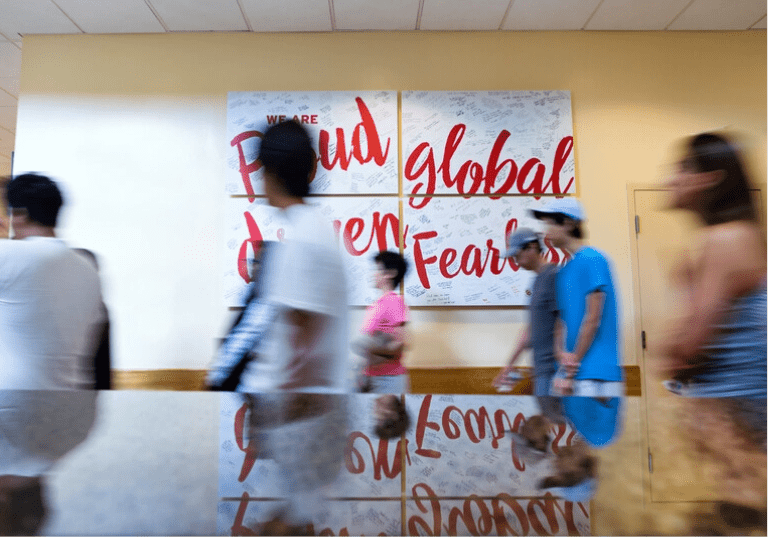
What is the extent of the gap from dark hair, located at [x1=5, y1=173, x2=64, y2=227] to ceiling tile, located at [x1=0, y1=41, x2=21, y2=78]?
2.80 meters

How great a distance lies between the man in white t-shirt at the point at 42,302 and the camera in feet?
4.81

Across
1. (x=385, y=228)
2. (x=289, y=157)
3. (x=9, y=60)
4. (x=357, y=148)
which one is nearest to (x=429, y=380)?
(x=385, y=228)

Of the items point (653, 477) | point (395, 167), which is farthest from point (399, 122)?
point (653, 477)

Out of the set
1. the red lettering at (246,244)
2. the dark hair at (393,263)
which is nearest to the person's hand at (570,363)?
the dark hair at (393,263)

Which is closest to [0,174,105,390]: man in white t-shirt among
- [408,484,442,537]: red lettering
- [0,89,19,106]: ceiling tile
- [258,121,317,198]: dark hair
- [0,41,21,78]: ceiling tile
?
[258,121,317,198]: dark hair

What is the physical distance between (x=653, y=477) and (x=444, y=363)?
287cm

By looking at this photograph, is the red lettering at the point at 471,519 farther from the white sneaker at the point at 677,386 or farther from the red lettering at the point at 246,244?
the red lettering at the point at 246,244

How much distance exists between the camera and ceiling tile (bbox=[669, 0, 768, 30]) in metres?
3.32

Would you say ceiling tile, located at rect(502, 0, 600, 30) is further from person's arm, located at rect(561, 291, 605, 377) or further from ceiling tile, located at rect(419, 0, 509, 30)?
person's arm, located at rect(561, 291, 605, 377)

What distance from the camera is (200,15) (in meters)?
3.38

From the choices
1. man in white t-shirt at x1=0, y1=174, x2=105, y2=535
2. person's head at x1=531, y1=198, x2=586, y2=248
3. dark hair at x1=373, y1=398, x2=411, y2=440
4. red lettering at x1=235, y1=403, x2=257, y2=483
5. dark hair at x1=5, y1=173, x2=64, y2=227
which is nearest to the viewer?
red lettering at x1=235, y1=403, x2=257, y2=483
